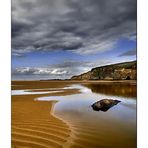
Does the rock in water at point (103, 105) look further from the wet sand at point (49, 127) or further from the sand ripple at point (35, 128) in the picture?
the sand ripple at point (35, 128)

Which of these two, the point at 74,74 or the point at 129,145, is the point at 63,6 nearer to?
the point at 74,74

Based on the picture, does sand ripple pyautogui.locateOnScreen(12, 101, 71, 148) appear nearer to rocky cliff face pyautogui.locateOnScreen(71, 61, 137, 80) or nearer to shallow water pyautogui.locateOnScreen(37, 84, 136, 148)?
shallow water pyautogui.locateOnScreen(37, 84, 136, 148)

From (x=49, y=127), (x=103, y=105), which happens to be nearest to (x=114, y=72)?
(x=103, y=105)

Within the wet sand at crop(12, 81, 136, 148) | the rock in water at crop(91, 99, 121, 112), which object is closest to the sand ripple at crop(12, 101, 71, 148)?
the wet sand at crop(12, 81, 136, 148)

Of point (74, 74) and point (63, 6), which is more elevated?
point (63, 6)

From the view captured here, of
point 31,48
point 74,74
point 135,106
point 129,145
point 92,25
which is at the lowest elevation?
point 129,145

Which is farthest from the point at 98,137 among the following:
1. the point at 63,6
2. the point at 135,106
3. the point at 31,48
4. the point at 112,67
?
the point at 63,6
